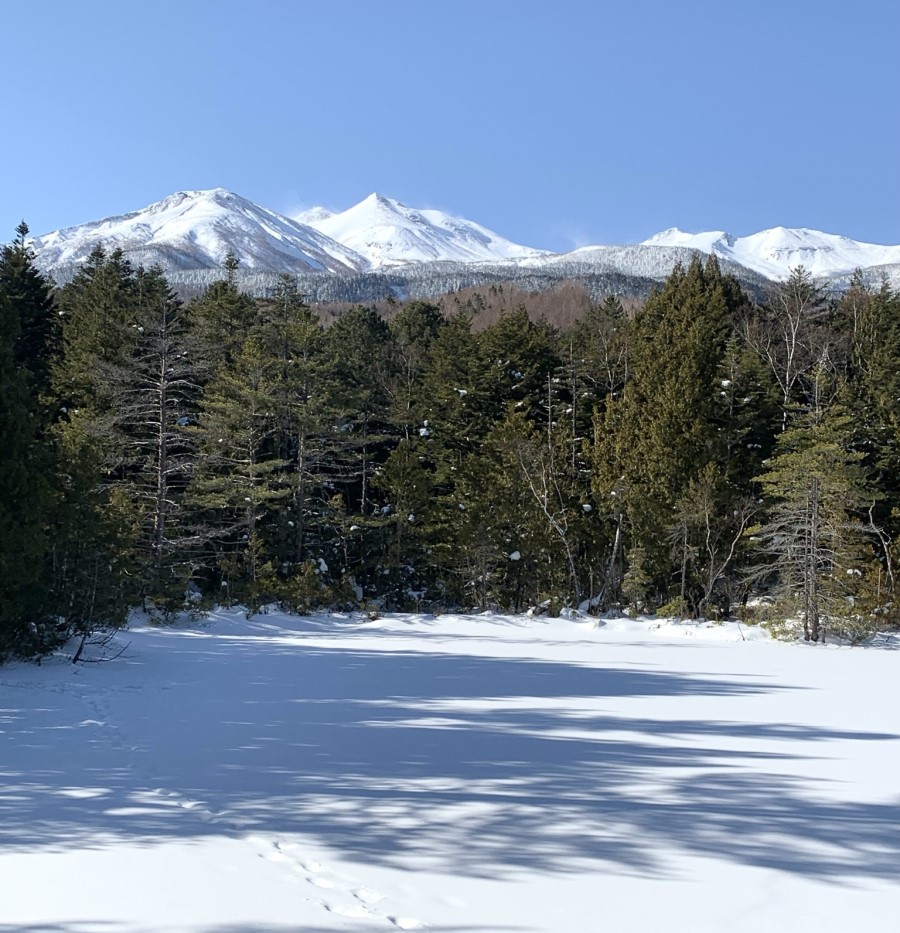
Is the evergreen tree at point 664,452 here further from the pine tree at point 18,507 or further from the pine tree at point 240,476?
the pine tree at point 18,507

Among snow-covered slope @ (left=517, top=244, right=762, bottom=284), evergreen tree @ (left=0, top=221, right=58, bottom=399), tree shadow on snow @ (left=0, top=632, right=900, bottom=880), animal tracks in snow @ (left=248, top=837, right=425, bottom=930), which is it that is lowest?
tree shadow on snow @ (left=0, top=632, right=900, bottom=880)

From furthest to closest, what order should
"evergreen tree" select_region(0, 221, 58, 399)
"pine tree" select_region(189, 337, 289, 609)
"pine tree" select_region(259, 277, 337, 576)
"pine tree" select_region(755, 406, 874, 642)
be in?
"evergreen tree" select_region(0, 221, 58, 399) → "pine tree" select_region(259, 277, 337, 576) → "pine tree" select_region(189, 337, 289, 609) → "pine tree" select_region(755, 406, 874, 642)

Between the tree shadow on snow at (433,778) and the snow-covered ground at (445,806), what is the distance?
23mm

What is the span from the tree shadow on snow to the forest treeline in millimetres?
8242

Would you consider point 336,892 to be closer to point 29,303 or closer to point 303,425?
point 303,425

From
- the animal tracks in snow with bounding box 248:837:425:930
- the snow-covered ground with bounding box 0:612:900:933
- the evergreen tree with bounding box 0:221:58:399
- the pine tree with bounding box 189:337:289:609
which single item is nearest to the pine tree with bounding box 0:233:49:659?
the snow-covered ground with bounding box 0:612:900:933

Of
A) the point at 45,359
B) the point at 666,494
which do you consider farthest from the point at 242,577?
the point at 666,494

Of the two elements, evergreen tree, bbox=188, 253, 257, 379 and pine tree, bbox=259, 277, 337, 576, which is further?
evergreen tree, bbox=188, 253, 257, 379

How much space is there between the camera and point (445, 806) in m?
4.68

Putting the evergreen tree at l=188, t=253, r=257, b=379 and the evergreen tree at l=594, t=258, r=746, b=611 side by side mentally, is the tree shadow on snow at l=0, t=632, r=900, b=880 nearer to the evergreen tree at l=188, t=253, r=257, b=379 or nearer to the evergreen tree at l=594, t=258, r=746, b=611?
the evergreen tree at l=594, t=258, r=746, b=611

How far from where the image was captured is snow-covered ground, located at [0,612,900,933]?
3.36 meters

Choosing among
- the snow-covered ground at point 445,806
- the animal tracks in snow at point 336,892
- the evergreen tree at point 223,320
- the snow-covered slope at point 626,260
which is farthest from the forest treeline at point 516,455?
the snow-covered slope at point 626,260

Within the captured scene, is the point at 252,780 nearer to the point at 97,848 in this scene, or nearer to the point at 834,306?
the point at 97,848

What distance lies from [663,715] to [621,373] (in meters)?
23.8
